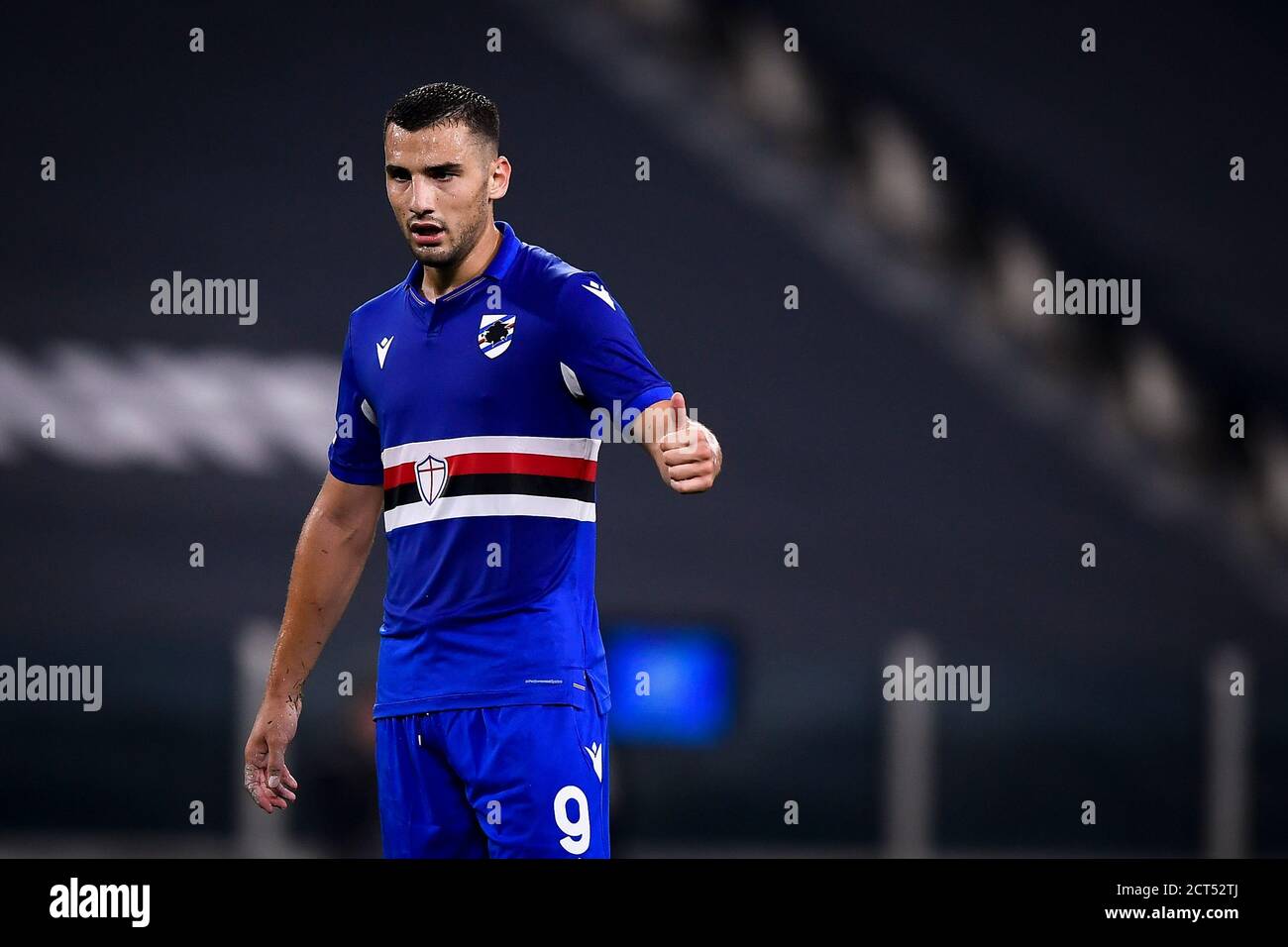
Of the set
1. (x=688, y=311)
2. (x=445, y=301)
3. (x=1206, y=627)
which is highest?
(x=688, y=311)

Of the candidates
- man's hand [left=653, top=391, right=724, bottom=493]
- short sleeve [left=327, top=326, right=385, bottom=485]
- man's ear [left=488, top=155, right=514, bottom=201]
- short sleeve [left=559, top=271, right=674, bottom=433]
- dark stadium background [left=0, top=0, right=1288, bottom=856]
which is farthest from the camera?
dark stadium background [left=0, top=0, right=1288, bottom=856]

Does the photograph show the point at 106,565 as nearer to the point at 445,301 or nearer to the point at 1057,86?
the point at 1057,86

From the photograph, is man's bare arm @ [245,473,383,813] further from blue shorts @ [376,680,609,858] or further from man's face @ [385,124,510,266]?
man's face @ [385,124,510,266]

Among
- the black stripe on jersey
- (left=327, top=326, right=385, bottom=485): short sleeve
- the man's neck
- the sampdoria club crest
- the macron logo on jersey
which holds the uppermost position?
the man's neck

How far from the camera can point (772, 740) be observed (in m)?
15.6

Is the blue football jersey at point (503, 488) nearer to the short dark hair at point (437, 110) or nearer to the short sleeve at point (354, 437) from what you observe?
the short sleeve at point (354, 437)

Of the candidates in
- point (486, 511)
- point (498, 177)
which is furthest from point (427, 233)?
point (486, 511)

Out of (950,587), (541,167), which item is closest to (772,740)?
(950,587)

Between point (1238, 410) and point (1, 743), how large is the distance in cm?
1244

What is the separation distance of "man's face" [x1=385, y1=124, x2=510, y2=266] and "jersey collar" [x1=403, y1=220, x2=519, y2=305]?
61 mm

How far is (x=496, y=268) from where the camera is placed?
141 inches

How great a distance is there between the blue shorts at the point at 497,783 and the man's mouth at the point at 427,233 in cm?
103

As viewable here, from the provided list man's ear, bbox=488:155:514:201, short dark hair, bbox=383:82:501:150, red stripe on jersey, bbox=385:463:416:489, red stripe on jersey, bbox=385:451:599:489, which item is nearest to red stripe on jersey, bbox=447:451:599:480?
red stripe on jersey, bbox=385:451:599:489

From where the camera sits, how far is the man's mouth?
139 inches
